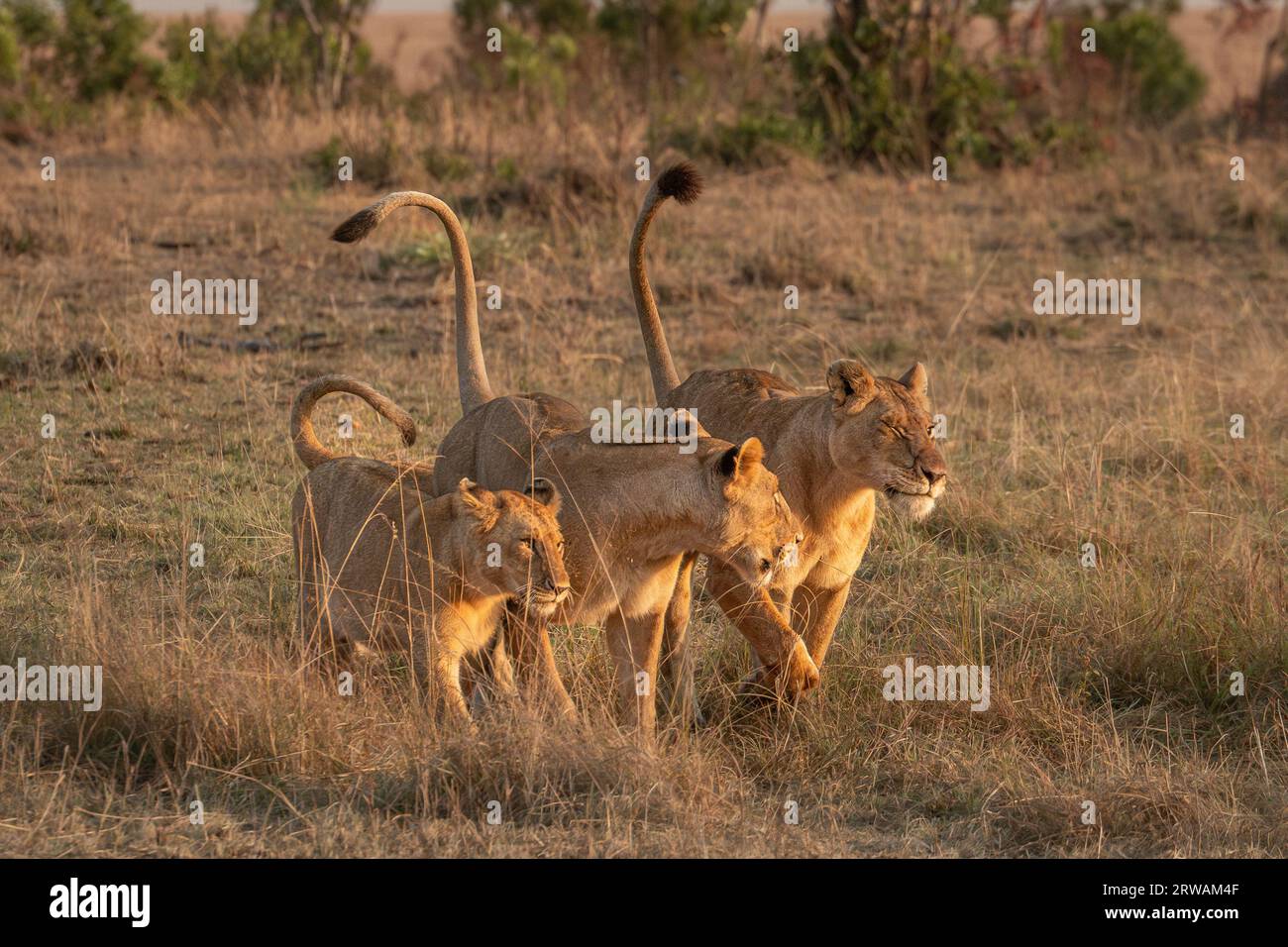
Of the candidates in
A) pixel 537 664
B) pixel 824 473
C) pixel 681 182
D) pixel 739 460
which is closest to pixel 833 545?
pixel 824 473

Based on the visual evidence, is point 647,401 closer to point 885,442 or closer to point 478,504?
point 885,442

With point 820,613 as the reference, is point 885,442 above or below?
above

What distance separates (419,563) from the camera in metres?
5.30

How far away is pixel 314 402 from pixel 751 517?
1.85m

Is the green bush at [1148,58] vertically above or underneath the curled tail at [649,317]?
above

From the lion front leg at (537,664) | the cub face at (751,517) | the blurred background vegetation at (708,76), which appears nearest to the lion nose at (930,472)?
the cub face at (751,517)

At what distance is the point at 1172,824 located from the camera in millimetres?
5125

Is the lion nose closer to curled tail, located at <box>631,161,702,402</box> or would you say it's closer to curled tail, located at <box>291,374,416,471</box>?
curled tail, located at <box>631,161,702,402</box>

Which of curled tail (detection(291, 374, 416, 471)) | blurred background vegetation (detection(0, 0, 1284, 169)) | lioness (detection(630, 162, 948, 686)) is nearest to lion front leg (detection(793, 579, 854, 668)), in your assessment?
lioness (detection(630, 162, 948, 686))

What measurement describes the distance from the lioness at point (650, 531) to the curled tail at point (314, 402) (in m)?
0.61

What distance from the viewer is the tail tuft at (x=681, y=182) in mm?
6410

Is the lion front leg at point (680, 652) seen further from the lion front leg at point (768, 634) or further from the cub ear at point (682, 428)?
the cub ear at point (682, 428)

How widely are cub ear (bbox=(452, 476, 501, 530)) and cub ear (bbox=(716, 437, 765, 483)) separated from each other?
658 mm
